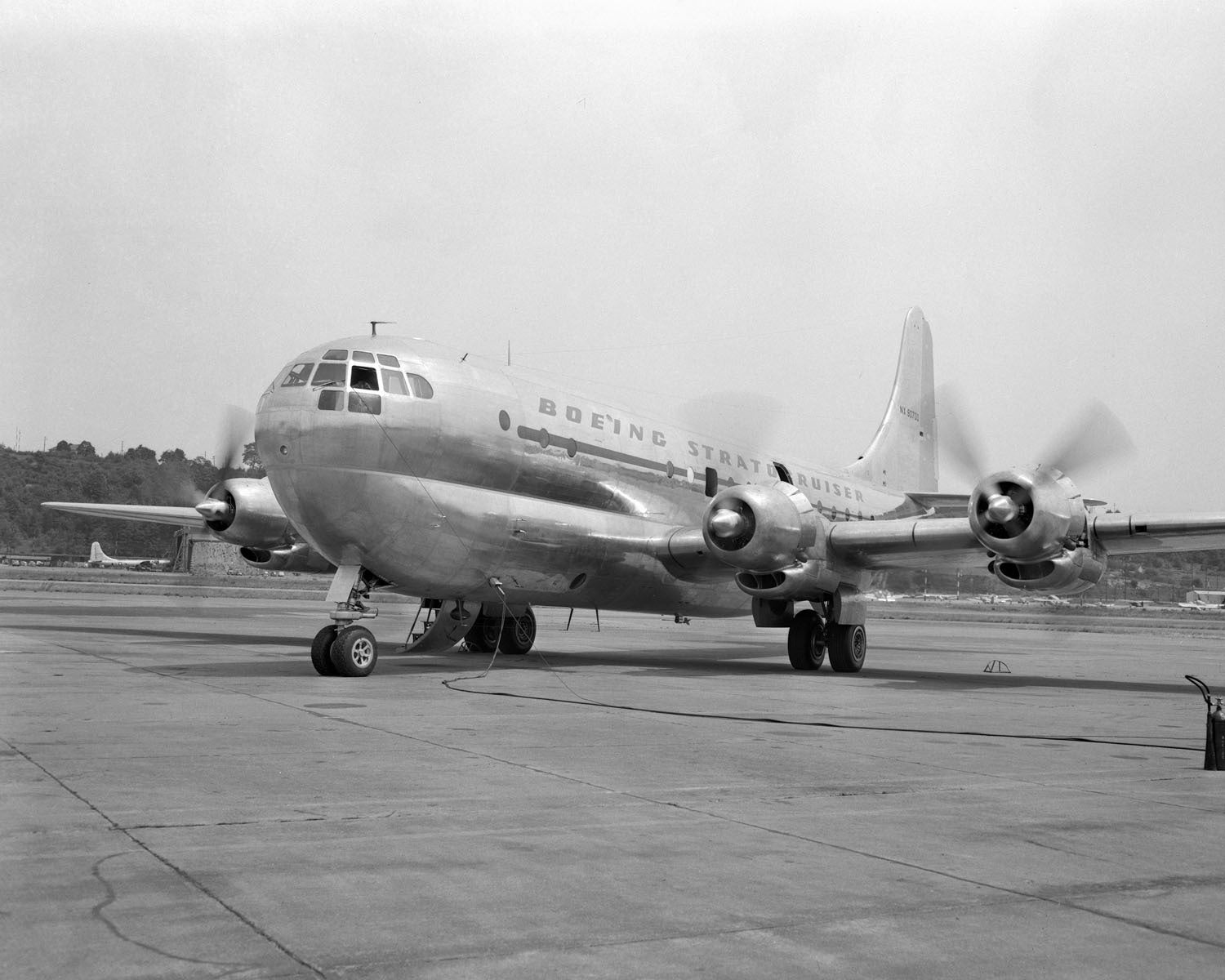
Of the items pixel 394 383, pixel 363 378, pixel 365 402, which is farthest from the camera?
pixel 394 383

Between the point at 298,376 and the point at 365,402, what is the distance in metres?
1.11

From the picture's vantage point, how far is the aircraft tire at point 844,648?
72.2 feet

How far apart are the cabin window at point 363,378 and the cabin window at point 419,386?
0.55 metres

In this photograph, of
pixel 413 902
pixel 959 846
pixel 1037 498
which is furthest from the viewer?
pixel 1037 498

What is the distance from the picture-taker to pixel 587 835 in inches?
263

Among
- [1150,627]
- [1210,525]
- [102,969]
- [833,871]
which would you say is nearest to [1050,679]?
[1210,525]

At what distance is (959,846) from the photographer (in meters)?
6.57

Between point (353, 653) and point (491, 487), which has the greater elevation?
point (491, 487)

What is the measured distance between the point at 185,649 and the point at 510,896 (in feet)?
57.6

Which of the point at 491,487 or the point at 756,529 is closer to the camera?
the point at 491,487

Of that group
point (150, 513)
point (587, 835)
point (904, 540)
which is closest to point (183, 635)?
point (150, 513)

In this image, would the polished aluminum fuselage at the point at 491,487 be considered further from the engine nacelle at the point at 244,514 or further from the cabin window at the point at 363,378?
the engine nacelle at the point at 244,514

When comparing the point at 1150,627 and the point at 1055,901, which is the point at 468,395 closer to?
the point at 1055,901

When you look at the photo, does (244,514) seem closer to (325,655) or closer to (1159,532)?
(325,655)
